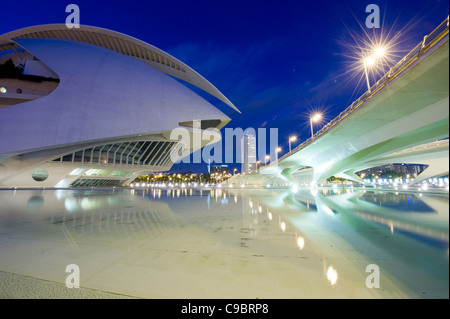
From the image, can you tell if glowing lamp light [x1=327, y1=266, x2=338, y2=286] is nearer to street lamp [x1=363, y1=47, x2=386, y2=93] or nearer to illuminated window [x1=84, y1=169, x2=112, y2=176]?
street lamp [x1=363, y1=47, x2=386, y2=93]

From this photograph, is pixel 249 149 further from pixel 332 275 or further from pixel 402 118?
pixel 332 275

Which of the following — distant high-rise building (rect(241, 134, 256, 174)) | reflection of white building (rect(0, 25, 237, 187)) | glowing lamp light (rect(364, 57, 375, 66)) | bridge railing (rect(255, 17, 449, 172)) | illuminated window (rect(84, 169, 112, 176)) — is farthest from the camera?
distant high-rise building (rect(241, 134, 256, 174))

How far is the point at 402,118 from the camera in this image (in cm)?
841

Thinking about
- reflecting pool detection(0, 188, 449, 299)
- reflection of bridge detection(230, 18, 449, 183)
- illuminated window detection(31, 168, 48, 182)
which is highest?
reflection of bridge detection(230, 18, 449, 183)

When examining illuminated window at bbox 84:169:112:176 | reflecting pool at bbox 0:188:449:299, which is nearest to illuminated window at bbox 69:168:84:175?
illuminated window at bbox 84:169:112:176

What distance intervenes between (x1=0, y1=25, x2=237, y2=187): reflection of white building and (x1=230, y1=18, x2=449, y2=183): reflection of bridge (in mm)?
16088

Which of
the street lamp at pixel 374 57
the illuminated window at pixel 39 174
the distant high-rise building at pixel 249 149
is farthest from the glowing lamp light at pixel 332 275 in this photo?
the distant high-rise building at pixel 249 149

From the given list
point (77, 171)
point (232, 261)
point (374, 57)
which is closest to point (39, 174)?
point (77, 171)

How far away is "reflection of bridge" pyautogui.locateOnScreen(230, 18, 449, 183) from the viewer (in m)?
2.13

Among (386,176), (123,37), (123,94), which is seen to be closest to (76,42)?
(123,37)

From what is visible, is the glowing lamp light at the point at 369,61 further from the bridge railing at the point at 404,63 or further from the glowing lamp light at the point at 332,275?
the glowing lamp light at the point at 332,275

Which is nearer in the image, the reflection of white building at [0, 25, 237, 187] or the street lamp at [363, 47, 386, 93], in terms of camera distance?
the street lamp at [363, 47, 386, 93]
